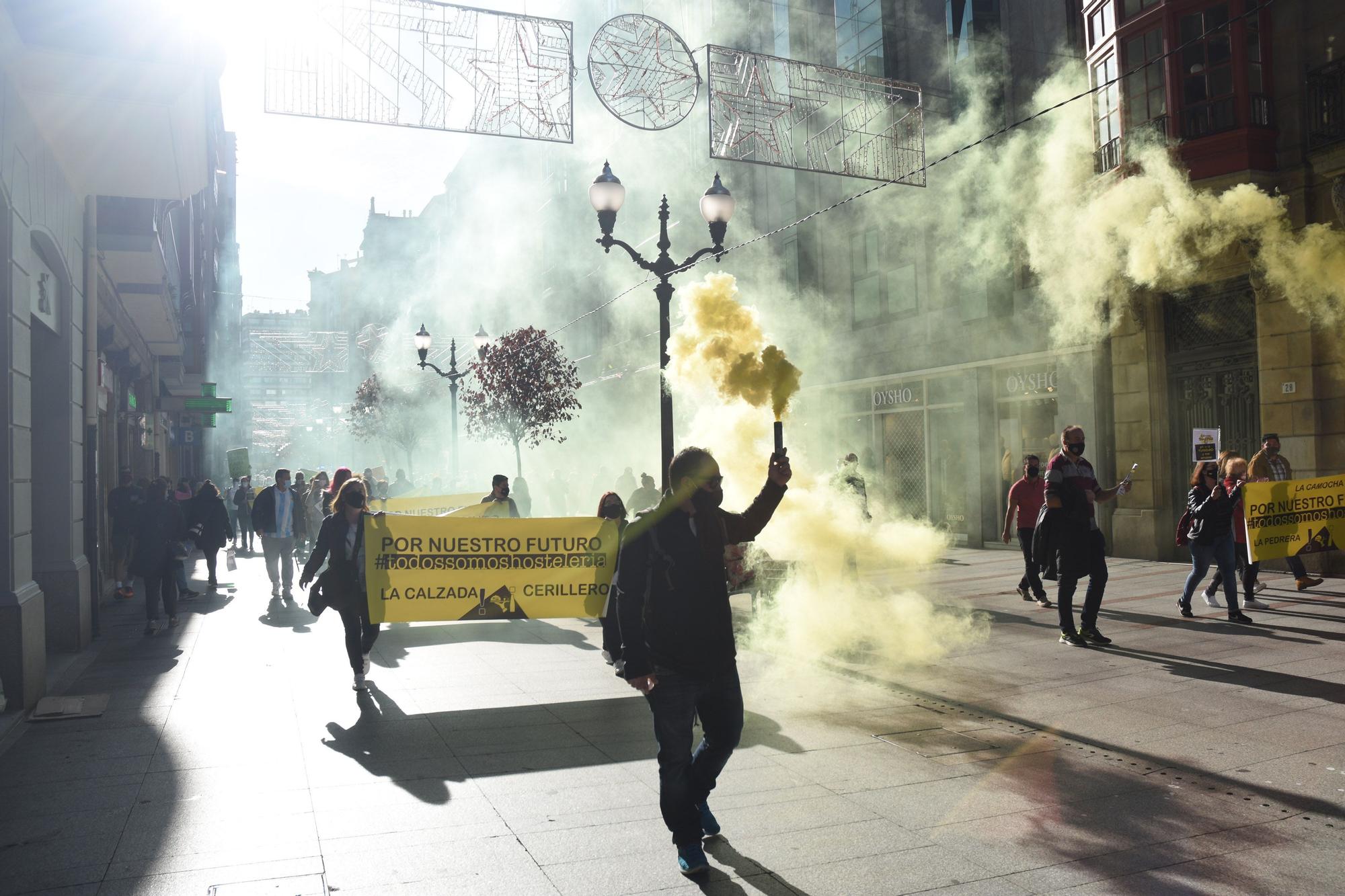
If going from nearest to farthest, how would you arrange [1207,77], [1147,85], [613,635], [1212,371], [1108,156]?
[613,635], [1207,77], [1212,371], [1147,85], [1108,156]

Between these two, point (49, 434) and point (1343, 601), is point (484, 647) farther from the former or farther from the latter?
point (1343, 601)

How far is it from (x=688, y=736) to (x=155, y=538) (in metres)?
9.19

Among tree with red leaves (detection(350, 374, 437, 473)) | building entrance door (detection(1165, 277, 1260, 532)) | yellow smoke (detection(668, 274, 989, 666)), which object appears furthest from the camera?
tree with red leaves (detection(350, 374, 437, 473))

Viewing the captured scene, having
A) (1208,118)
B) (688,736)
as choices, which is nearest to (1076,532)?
(688,736)

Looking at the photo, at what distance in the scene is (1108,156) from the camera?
1616 cm

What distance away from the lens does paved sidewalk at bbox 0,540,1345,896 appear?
407 cm

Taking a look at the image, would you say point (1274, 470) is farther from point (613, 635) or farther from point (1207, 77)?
point (613, 635)

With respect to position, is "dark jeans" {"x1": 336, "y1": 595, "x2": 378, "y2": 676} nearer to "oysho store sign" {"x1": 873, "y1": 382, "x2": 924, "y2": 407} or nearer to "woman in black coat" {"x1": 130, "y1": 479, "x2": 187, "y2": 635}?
"woman in black coat" {"x1": 130, "y1": 479, "x2": 187, "y2": 635}

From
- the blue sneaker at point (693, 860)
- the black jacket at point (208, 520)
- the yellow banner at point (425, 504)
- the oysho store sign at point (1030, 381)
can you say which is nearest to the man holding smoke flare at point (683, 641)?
the blue sneaker at point (693, 860)

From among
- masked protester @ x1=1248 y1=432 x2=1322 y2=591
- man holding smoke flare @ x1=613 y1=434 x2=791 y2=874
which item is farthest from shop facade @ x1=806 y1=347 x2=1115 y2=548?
man holding smoke flare @ x1=613 y1=434 x2=791 y2=874

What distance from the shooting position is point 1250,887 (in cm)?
381

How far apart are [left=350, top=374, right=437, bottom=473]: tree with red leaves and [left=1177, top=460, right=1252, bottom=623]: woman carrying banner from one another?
49.4 meters

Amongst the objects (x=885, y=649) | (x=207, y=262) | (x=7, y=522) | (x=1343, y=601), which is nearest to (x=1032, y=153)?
(x=1343, y=601)

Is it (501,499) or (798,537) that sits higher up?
(501,499)
